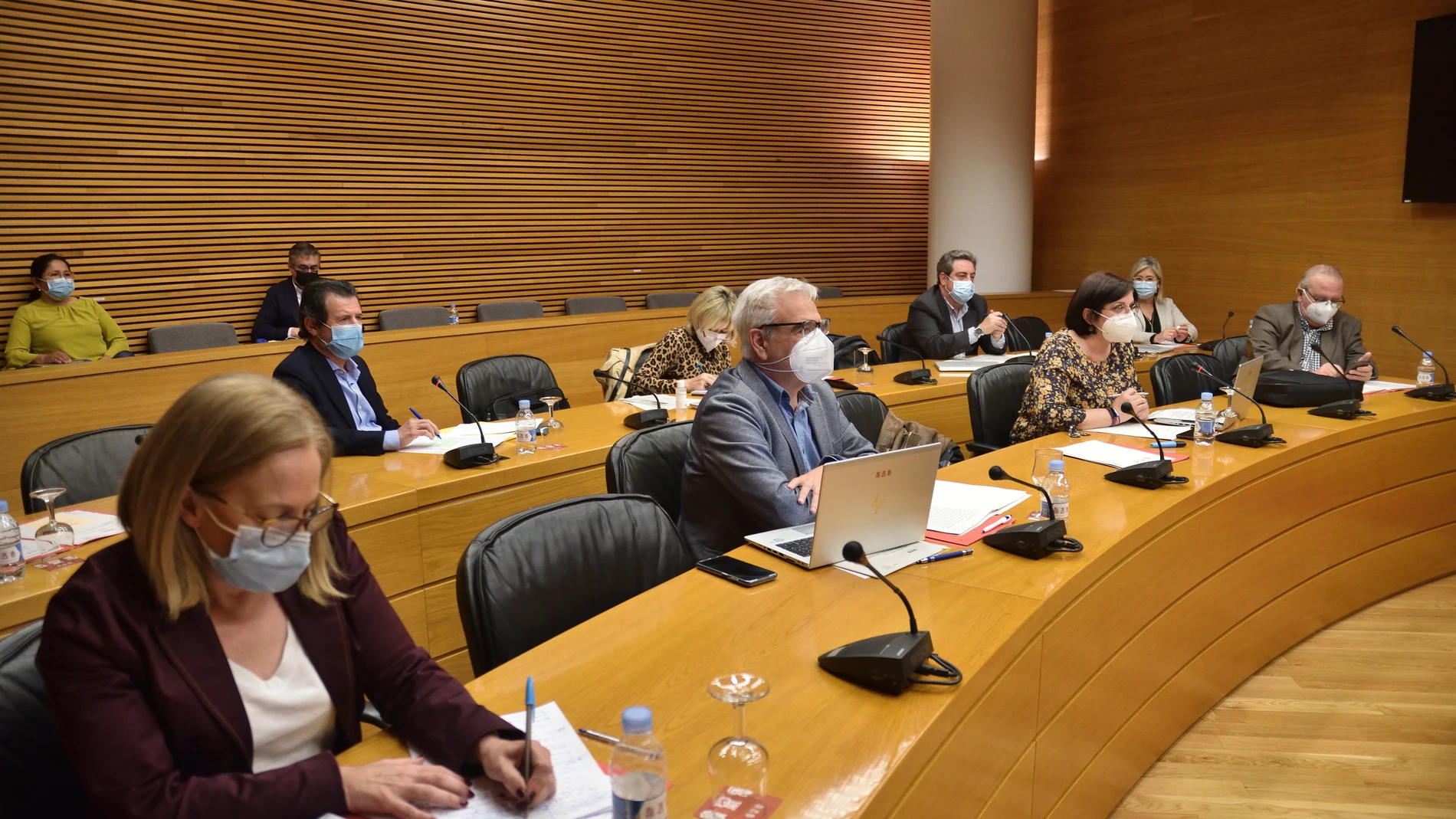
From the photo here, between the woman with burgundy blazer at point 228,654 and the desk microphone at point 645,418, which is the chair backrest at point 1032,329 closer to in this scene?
the desk microphone at point 645,418

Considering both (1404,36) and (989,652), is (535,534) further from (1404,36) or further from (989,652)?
(1404,36)

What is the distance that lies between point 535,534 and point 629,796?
2.99 feet

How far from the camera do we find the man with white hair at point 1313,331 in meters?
5.15

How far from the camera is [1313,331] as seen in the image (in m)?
5.27

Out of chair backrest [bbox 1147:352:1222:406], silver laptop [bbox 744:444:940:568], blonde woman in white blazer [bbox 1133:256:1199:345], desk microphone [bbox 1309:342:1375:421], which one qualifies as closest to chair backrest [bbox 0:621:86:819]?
silver laptop [bbox 744:444:940:568]

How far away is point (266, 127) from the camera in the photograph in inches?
266

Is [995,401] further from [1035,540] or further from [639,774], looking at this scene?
[639,774]

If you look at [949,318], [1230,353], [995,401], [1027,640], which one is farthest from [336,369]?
[1230,353]

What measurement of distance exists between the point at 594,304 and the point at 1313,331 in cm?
497

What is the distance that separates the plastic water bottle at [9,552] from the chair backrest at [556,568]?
3.62ft

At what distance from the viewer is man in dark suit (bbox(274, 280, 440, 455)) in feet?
11.6

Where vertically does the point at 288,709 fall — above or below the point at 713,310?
below

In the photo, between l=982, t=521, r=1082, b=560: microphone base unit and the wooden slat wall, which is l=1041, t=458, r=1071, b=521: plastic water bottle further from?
the wooden slat wall

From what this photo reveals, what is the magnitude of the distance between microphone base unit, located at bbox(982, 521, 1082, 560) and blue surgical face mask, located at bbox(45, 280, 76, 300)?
5.71 meters
